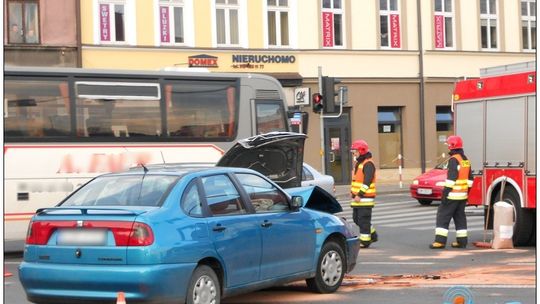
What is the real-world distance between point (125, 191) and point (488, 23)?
33649 mm

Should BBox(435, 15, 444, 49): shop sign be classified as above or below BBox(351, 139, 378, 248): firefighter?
above

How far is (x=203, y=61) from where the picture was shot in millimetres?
34688

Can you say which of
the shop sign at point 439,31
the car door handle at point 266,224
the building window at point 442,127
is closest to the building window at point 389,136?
the building window at point 442,127

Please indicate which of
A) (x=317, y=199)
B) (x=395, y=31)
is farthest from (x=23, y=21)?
(x=317, y=199)

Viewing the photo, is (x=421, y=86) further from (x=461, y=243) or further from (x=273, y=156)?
(x=461, y=243)

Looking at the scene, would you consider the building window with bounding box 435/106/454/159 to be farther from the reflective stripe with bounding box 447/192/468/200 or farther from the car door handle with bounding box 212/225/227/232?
the car door handle with bounding box 212/225/227/232

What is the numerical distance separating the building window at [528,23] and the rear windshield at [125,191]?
34.5 metres

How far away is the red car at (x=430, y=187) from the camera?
25.8 meters

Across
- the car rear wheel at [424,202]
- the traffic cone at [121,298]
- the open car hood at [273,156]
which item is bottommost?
the car rear wheel at [424,202]

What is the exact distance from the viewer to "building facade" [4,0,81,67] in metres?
31.8

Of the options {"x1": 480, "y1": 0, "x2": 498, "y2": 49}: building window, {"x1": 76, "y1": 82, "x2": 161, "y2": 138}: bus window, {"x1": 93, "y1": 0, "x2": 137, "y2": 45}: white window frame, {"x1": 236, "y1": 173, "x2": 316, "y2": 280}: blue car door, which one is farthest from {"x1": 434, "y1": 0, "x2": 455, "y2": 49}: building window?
{"x1": 236, "y1": 173, "x2": 316, "y2": 280}: blue car door

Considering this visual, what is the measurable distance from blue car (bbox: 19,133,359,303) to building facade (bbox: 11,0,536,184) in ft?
71.4

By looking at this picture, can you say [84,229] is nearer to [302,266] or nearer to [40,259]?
[40,259]

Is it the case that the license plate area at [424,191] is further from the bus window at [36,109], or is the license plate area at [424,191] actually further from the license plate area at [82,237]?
the license plate area at [82,237]
